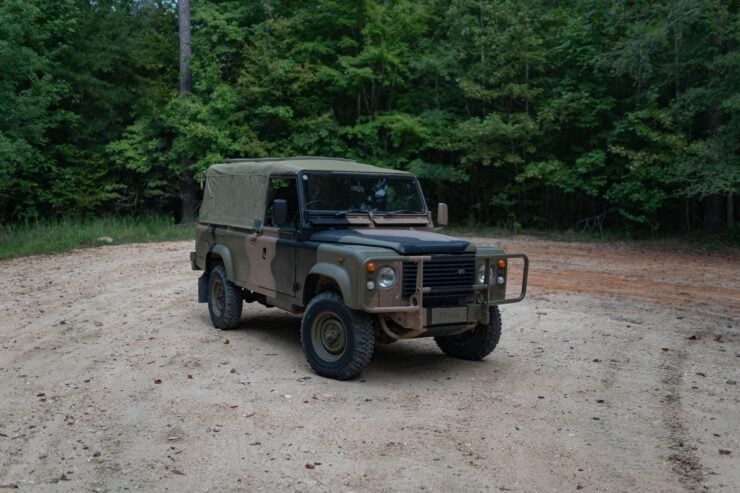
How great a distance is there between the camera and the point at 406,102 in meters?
25.3

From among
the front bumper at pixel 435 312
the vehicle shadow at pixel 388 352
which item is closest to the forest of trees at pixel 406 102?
the vehicle shadow at pixel 388 352

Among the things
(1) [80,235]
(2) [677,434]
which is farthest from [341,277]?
(1) [80,235]

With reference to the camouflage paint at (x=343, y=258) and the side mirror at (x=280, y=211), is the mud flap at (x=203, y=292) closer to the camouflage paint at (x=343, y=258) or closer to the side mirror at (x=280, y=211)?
the camouflage paint at (x=343, y=258)

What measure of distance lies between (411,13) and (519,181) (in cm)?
689

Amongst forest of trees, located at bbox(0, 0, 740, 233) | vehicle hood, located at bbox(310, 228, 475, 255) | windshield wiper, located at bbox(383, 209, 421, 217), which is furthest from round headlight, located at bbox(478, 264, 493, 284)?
forest of trees, located at bbox(0, 0, 740, 233)

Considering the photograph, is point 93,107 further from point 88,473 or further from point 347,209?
point 88,473

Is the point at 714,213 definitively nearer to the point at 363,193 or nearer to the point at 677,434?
the point at 363,193

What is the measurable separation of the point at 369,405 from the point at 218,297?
383 cm

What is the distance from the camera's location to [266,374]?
7133 mm

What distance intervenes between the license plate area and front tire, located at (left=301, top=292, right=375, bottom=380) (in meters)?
0.57

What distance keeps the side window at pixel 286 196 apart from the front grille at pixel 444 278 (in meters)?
1.61

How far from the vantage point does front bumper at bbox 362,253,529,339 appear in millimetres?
6465

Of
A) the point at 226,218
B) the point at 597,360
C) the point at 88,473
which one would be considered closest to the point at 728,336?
the point at 597,360

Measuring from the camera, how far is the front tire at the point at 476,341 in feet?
24.8
